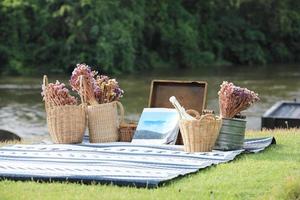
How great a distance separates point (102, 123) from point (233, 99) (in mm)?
1684

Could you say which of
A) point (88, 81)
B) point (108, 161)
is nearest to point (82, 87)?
point (88, 81)

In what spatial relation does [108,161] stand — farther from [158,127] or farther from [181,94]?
[181,94]

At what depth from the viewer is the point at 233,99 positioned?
27.6 feet

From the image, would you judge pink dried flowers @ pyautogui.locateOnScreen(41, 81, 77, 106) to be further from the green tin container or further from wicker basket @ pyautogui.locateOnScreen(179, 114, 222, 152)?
the green tin container

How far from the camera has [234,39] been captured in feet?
161

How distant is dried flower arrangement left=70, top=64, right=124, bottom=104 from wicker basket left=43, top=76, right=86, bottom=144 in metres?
0.31

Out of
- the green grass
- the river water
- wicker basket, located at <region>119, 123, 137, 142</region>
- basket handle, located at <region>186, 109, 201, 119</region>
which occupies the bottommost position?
the river water

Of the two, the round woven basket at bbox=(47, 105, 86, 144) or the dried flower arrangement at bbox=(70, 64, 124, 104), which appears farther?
the dried flower arrangement at bbox=(70, 64, 124, 104)

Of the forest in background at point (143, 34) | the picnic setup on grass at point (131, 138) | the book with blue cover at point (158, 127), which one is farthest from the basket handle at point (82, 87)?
the forest in background at point (143, 34)

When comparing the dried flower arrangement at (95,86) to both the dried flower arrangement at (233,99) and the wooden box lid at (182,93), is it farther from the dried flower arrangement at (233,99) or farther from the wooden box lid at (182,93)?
the dried flower arrangement at (233,99)

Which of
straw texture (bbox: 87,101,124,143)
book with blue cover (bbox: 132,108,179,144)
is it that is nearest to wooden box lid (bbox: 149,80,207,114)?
book with blue cover (bbox: 132,108,179,144)

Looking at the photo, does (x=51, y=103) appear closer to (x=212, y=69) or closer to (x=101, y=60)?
(x=101, y=60)

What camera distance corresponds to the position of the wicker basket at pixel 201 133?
808 centimetres

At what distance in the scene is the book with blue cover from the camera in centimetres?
889
